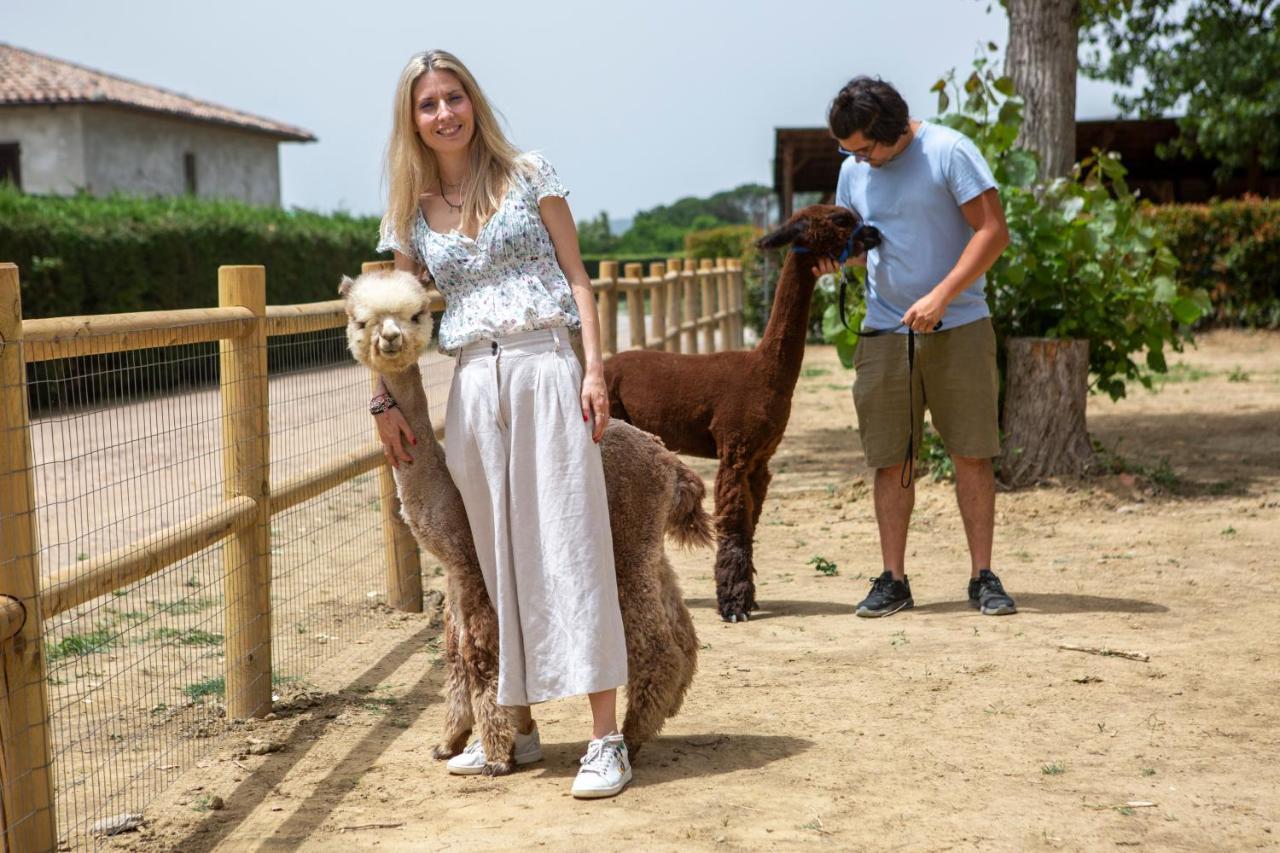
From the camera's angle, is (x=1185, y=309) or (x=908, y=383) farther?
(x=1185, y=309)

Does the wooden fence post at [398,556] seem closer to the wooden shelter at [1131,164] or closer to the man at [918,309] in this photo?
the man at [918,309]

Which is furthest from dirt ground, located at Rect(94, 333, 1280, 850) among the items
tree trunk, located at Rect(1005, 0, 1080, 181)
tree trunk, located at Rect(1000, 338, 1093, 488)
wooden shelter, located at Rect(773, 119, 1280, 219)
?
wooden shelter, located at Rect(773, 119, 1280, 219)

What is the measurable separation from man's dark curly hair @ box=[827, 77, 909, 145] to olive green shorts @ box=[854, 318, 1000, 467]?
32.8 inches

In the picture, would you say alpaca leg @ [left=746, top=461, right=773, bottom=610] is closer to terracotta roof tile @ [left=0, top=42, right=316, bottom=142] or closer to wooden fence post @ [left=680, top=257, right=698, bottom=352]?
wooden fence post @ [left=680, top=257, right=698, bottom=352]

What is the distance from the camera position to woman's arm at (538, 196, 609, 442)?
365 cm

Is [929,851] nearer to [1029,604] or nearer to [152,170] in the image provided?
[1029,604]

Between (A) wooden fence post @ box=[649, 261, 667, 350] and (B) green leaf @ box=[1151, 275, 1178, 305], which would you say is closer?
(B) green leaf @ box=[1151, 275, 1178, 305]

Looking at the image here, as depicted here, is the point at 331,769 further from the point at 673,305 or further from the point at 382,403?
the point at 673,305

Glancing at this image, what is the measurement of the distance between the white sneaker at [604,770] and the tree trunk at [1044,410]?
4.94 m

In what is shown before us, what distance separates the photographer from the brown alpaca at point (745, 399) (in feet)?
18.0

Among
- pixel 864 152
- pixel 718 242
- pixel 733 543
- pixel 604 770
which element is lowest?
pixel 604 770

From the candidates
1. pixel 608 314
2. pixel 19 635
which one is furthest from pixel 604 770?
pixel 608 314

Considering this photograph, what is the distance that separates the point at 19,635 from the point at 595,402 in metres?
1.48

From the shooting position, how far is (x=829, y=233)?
545 cm
